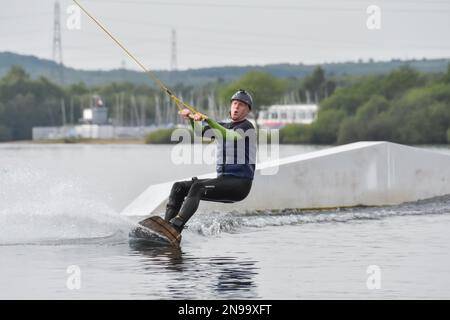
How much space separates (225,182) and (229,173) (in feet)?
0.50

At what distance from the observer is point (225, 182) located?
18391 millimetres

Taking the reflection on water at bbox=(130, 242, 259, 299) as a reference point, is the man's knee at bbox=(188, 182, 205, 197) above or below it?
above

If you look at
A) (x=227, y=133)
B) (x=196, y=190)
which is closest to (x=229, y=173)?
(x=196, y=190)

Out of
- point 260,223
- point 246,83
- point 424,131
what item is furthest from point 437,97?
point 260,223

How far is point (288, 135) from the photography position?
130750 mm

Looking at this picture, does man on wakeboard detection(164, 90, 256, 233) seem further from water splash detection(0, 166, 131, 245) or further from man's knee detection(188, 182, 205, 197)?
water splash detection(0, 166, 131, 245)

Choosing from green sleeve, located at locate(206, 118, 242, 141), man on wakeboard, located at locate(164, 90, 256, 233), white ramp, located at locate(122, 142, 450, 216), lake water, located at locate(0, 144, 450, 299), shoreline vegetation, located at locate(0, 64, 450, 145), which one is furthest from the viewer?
shoreline vegetation, located at locate(0, 64, 450, 145)

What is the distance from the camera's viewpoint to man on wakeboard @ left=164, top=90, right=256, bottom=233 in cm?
1820

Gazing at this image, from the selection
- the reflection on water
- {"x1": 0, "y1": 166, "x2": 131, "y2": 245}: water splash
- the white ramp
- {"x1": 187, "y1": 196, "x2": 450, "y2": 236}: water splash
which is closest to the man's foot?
the reflection on water

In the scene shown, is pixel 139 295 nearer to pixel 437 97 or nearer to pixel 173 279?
pixel 173 279

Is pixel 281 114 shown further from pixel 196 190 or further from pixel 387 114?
pixel 196 190

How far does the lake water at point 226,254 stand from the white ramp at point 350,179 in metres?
0.52

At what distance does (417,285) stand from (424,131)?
10180 cm

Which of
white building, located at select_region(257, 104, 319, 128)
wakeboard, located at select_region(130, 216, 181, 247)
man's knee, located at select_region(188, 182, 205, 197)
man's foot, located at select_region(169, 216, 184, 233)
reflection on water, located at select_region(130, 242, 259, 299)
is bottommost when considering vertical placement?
white building, located at select_region(257, 104, 319, 128)
